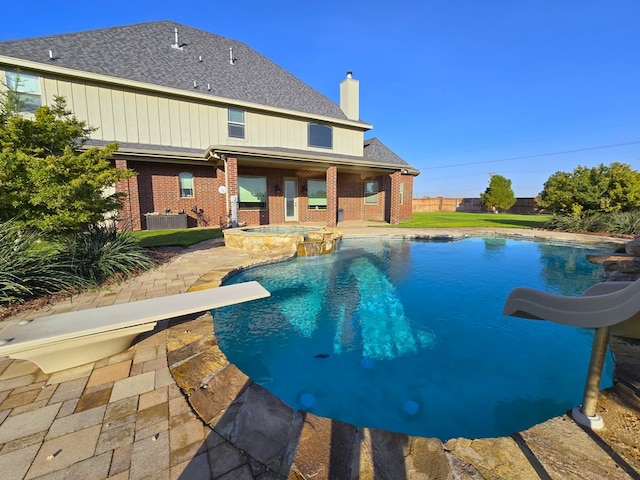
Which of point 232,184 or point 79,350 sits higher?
point 232,184

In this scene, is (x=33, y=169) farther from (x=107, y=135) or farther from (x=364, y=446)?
(x=107, y=135)

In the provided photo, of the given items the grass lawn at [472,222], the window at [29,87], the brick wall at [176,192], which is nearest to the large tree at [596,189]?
the grass lawn at [472,222]

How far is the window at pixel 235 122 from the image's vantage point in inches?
534

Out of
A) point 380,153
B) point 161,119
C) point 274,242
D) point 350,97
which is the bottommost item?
point 274,242

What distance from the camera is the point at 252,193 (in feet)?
45.4

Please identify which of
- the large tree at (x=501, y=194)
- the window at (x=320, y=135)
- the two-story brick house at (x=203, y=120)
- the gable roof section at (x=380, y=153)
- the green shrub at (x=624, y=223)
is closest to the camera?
the two-story brick house at (x=203, y=120)

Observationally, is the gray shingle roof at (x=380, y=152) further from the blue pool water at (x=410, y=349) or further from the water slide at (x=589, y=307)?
the water slide at (x=589, y=307)

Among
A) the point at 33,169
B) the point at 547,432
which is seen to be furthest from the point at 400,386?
the point at 33,169

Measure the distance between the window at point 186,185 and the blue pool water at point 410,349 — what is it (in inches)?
317

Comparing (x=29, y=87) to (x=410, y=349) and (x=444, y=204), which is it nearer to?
(x=410, y=349)

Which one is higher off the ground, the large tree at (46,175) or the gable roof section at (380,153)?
the gable roof section at (380,153)

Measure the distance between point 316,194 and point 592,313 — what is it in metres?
14.5

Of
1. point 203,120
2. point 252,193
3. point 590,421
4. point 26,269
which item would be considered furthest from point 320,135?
point 590,421

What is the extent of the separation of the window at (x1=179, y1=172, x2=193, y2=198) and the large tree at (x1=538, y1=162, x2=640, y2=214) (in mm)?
17067
